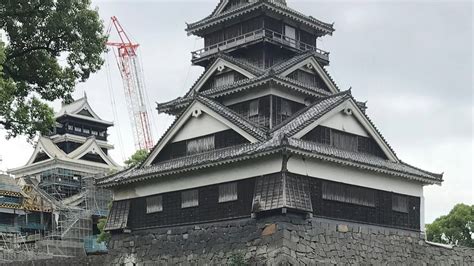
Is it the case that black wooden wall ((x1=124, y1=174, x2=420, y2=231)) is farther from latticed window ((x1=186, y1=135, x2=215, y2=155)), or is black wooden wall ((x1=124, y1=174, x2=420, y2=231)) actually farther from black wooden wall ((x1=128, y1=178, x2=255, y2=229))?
latticed window ((x1=186, y1=135, x2=215, y2=155))

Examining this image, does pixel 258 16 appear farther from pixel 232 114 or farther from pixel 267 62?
pixel 232 114

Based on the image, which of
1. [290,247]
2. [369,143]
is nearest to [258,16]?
[369,143]

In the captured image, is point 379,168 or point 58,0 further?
point 379,168

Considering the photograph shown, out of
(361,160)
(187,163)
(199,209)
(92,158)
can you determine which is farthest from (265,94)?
(92,158)

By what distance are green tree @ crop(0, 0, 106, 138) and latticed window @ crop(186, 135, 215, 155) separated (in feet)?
40.9

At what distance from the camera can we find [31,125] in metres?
23.2

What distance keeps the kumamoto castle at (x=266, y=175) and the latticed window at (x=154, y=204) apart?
0.05 m

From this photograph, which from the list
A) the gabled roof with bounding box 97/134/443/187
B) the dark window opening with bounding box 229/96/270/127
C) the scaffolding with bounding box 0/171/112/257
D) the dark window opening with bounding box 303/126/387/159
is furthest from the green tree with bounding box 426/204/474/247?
the scaffolding with bounding box 0/171/112/257

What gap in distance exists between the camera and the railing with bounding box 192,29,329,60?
40.3m

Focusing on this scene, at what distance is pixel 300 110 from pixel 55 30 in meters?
17.8

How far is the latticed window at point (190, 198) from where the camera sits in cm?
3603

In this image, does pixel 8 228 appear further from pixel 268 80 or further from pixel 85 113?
pixel 268 80

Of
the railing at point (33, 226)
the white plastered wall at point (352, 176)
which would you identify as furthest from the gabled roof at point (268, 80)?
the railing at point (33, 226)

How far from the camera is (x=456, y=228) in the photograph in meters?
57.2
